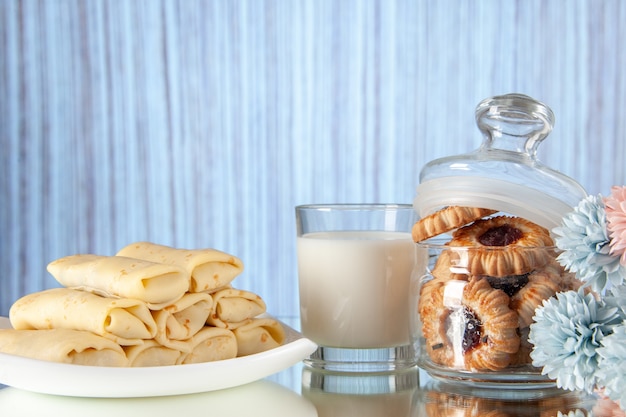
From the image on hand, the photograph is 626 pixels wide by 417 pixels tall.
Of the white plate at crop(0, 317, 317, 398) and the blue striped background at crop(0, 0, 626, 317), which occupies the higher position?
the blue striped background at crop(0, 0, 626, 317)

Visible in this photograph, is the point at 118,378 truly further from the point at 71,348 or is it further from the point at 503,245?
the point at 503,245

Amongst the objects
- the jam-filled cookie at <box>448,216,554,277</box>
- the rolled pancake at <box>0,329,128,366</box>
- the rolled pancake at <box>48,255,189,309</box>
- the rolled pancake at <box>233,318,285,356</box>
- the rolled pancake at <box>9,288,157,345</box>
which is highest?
the jam-filled cookie at <box>448,216,554,277</box>

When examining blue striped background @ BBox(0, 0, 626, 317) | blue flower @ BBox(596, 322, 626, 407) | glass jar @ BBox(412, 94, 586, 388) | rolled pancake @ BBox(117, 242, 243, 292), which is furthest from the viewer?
blue striped background @ BBox(0, 0, 626, 317)

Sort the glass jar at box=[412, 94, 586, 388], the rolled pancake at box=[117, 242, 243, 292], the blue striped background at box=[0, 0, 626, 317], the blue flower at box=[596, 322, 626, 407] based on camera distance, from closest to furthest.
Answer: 1. the blue flower at box=[596, 322, 626, 407]
2. the glass jar at box=[412, 94, 586, 388]
3. the rolled pancake at box=[117, 242, 243, 292]
4. the blue striped background at box=[0, 0, 626, 317]

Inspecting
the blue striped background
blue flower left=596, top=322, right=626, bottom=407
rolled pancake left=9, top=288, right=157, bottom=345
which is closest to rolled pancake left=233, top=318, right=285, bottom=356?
rolled pancake left=9, top=288, right=157, bottom=345

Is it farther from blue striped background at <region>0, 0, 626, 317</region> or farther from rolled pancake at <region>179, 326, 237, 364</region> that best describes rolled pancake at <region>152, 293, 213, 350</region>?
blue striped background at <region>0, 0, 626, 317</region>

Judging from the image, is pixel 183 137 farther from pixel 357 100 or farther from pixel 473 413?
pixel 473 413
